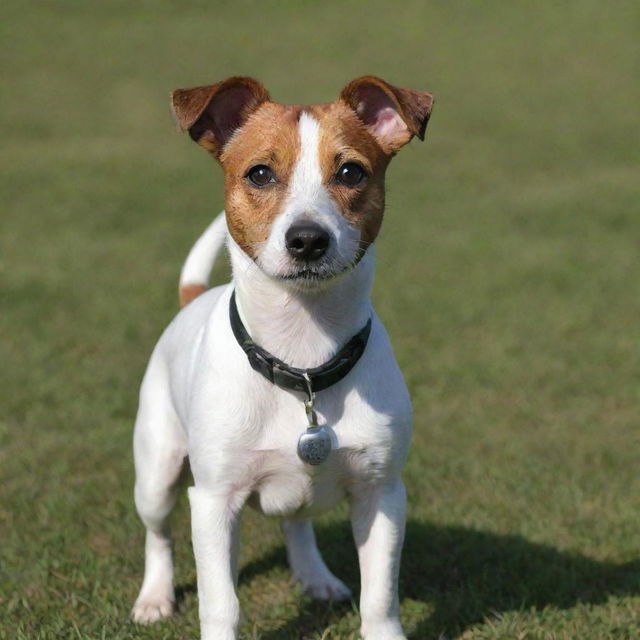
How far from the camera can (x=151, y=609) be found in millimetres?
5039

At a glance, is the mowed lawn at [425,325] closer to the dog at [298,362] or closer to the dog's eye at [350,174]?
the dog at [298,362]

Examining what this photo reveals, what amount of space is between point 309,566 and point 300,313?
5.14 ft

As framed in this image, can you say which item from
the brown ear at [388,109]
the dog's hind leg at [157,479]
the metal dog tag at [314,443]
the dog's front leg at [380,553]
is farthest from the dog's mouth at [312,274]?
the dog's hind leg at [157,479]

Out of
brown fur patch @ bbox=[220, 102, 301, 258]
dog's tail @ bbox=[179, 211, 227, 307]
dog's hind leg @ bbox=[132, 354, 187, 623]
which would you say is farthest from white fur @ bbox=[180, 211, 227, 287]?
brown fur patch @ bbox=[220, 102, 301, 258]

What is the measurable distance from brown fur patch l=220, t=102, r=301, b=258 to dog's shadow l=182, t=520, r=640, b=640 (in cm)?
178

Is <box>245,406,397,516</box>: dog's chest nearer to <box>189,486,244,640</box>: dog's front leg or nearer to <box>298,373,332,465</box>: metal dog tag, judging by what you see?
<box>298,373,332,465</box>: metal dog tag

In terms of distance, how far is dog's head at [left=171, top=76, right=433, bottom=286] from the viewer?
13.0 feet

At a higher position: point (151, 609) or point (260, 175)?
point (260, 175)

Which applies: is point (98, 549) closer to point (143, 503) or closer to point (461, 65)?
point (143, 503)

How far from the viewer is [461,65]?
25.9m

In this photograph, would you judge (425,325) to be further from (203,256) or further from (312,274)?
(312,274)

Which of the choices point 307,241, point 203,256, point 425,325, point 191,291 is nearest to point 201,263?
point 203,256

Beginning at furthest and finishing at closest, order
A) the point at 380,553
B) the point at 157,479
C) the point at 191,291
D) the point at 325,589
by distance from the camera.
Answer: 1. the point at 191,291
2. the point at 325,589
3. the point at 157,479
4. the point at 380,553

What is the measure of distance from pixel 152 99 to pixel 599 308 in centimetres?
1477
